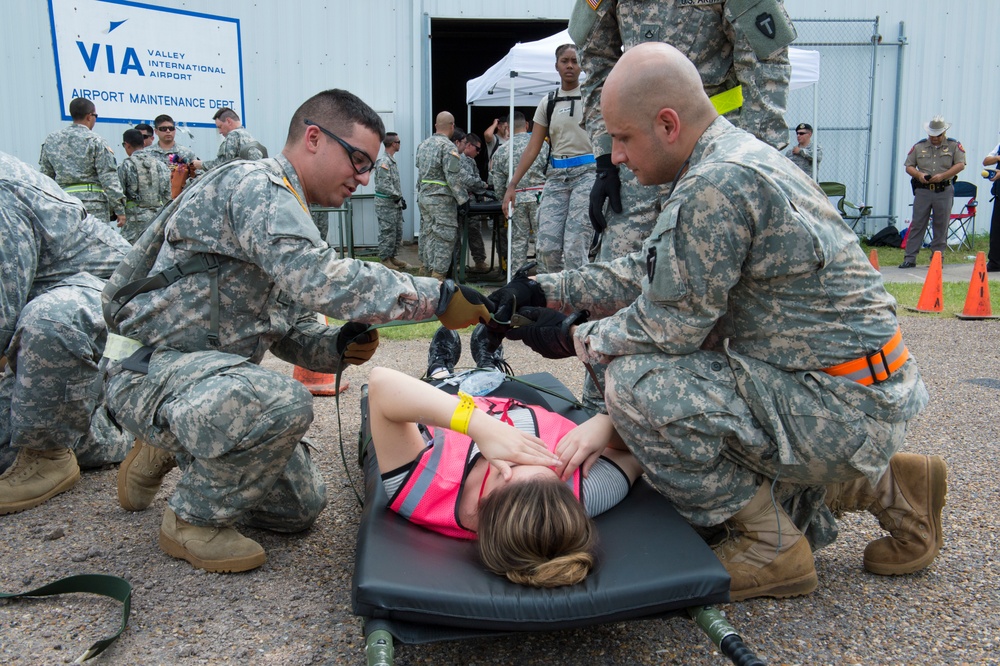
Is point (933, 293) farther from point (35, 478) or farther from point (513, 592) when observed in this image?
point (35, 478)

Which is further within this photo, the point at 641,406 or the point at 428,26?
the point at 428,26

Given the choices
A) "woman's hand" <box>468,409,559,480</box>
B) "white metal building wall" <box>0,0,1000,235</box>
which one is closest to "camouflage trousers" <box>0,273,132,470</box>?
"woman's hand" <box>468,409,559,480</box>

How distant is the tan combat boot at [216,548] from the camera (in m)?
2.56

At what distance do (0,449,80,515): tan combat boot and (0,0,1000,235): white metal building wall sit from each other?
29.5 ft

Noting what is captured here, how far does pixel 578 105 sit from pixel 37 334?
4499 mm

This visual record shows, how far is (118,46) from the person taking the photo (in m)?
10.4

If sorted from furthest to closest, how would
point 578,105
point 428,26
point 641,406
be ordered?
point 428,26, point 578,105, point 641,406

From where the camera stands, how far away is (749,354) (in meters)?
2.27

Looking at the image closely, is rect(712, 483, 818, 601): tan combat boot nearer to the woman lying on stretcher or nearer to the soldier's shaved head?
the woman lying on stretcher

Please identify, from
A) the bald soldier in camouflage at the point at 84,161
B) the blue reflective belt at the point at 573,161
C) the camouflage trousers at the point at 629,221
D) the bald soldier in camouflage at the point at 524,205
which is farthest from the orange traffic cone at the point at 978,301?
the bald soldier in camouflage at the point at 84,161

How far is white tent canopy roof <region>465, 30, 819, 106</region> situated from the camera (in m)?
9.23

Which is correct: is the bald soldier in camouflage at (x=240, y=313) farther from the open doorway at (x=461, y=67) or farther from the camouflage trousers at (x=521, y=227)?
the open doorway at (x=461, y=67)

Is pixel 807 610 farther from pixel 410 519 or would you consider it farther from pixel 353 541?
pixel 353 541

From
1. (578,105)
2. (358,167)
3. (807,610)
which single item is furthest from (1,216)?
(578,105)
